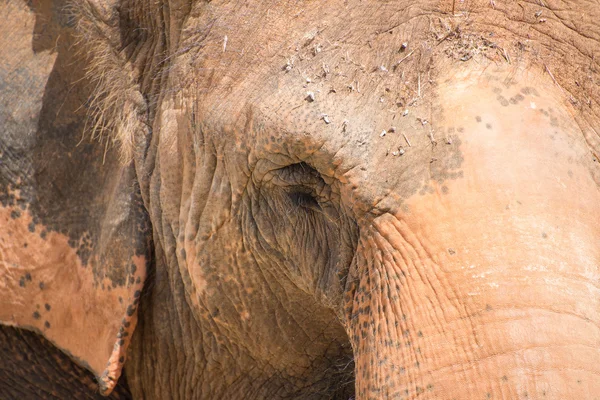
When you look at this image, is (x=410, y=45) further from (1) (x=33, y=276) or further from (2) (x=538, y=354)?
(1) (x=33, y=276)

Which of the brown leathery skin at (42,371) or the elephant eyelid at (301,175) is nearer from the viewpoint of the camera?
the elephant eyelid at (301,175)

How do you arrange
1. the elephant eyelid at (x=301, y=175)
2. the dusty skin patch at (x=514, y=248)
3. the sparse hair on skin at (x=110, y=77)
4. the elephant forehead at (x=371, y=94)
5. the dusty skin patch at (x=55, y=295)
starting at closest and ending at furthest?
the dusty skin patch at (x=514, y=248) < the elephant forehead at (x=371, y=94) < the elephant eyelid at (x=301, y=175) < the sparse hair on skin at (x=110, y=77) < the dusty skin patch at (x=55, y=295)

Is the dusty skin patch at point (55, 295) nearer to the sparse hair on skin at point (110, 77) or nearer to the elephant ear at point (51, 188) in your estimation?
the elephant ear at point (51, 188)

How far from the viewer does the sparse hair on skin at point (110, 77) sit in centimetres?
256

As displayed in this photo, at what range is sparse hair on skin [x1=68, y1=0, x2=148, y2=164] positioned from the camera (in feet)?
8.40

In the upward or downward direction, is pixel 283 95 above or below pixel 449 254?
above

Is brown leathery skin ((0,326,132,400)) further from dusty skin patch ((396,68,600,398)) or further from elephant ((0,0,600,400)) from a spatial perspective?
dusty skin patch ((396,68,600,398))

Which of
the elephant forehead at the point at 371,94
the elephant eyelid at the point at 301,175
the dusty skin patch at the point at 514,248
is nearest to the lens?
the dusty skin patch at the point at 514,248

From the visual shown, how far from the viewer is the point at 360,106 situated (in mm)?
1917

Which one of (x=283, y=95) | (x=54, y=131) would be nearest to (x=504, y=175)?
(x=283, y=95)

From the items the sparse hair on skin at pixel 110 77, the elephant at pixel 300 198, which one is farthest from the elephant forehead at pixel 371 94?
the sparse hair on skin at pixel 110 77

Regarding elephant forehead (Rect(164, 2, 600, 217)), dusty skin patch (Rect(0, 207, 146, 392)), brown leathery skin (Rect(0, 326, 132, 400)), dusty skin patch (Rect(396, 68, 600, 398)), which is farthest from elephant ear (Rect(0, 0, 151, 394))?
dusty skin patch (Rect(396, 68, 600, 398))

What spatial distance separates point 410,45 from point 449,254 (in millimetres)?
487

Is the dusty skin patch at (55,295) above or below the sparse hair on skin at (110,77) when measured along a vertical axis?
below
